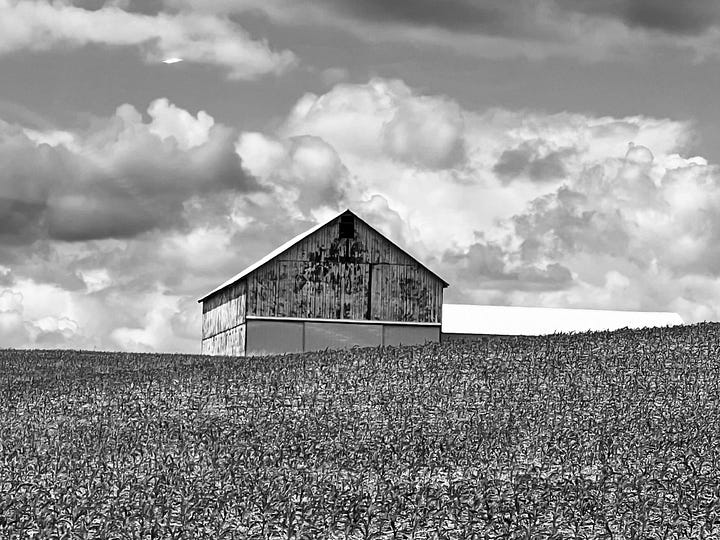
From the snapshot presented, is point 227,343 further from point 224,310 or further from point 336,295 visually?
point 336,295

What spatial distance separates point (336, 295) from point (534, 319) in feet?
66.6

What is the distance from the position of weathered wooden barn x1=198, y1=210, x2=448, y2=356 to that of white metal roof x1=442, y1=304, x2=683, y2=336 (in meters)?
9.35

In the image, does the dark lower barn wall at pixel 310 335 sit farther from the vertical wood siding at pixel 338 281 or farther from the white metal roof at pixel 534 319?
the white metal roof at pixel 534 319

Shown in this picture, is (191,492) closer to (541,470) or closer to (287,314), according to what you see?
(541,470)

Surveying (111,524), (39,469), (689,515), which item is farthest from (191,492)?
(689,515)

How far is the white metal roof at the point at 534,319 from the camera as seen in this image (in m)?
63.0

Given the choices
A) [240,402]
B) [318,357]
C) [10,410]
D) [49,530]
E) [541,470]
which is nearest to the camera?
[49,530]

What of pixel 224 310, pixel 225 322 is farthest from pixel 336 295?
pixel 224 310

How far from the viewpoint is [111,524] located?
11875 millimetres

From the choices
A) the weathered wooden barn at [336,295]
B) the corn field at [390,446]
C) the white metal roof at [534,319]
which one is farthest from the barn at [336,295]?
the corn field at [390,446]

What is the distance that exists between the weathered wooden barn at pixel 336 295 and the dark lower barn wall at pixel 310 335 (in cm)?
5

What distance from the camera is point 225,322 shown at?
54438mm

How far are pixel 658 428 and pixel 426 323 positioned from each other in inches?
1313

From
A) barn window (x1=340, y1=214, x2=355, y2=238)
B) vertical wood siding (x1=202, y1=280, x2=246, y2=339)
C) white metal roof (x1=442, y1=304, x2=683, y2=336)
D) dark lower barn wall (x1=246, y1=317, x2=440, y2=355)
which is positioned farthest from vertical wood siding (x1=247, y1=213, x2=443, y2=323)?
white metal roof (x1=442, y1=304, x2=683, y2=336)
